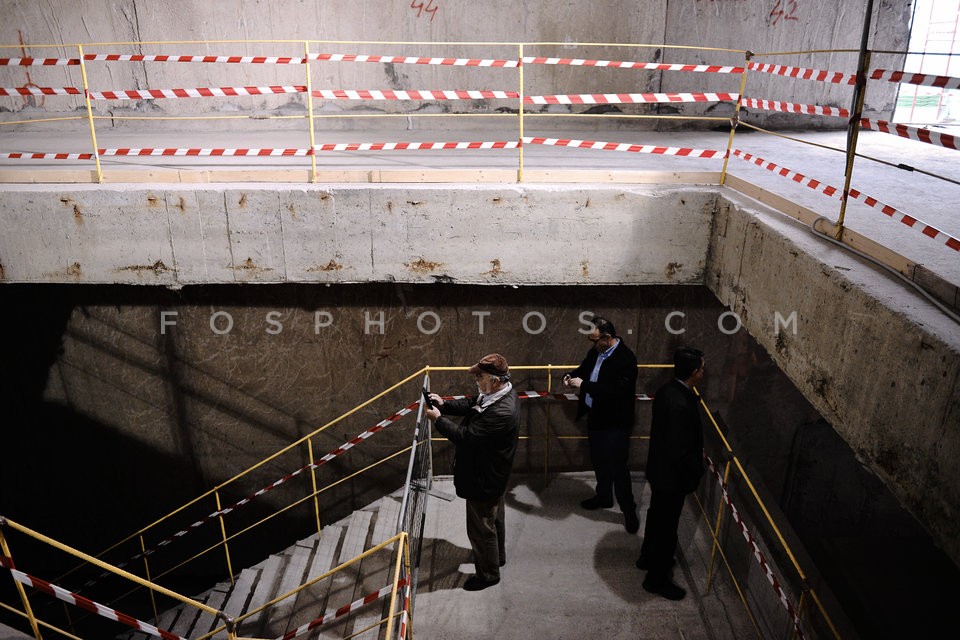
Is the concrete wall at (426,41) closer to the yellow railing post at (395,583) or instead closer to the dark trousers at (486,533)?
the dark trousers at (486,533)

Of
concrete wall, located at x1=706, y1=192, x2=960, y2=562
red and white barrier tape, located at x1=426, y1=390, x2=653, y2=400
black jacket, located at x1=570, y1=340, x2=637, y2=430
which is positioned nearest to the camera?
concrete wall, located at x1=706, y1=192, x2=960, y2=562

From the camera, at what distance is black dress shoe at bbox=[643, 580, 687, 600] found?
5.51m

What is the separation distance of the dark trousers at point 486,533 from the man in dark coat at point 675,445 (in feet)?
4.26

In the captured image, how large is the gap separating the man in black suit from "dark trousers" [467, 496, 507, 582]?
1.17 metres

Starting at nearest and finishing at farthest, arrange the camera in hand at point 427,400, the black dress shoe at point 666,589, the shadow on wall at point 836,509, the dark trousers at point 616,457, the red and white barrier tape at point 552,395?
the camera in hand at point 427,400 → the black dress shoe at point 666,589 → the dark trousers at point 616,457 → the red and white barrier tape at point 552,395 → the shadow on wall at point 836,509

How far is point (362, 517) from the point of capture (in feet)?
23.9

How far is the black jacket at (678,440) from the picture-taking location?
513cm

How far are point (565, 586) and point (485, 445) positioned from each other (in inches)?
62.5

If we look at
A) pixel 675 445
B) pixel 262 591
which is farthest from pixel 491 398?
pixel 262 591

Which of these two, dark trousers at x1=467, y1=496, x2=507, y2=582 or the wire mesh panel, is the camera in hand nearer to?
the wire mesh panel

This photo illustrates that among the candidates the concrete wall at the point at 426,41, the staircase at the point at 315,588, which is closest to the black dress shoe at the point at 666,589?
the staircase at the point at 315,588

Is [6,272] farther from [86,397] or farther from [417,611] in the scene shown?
[417,611]

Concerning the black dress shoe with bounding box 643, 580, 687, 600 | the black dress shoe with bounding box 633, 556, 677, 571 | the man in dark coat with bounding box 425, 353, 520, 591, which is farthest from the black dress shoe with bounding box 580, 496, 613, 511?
the man in dark coat with bounding box 425, 353, 520, 591

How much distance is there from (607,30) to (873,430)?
7737 mm
